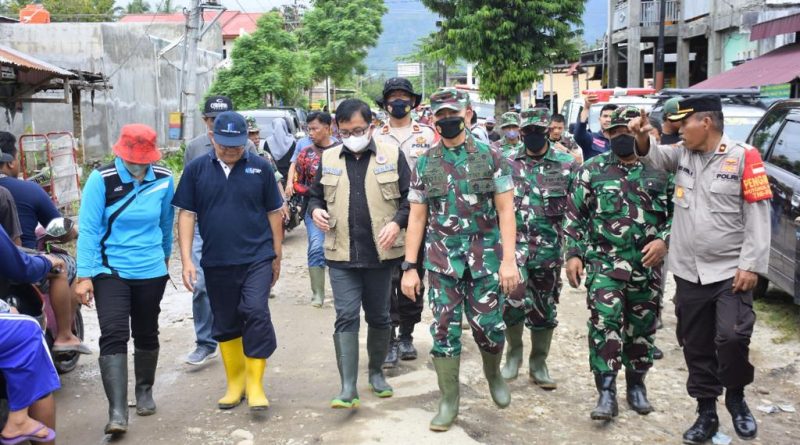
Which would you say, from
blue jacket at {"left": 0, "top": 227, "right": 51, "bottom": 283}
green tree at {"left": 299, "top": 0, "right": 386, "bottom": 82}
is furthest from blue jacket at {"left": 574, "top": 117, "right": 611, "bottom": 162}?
green tree at {"left": 299, "top": 0, "right": 386, "bottom": 82}

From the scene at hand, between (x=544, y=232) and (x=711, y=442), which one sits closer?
(x=711, y=442)

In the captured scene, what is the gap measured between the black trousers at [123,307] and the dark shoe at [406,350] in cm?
200

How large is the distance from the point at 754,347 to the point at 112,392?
5.30 m

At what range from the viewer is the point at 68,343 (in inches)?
226

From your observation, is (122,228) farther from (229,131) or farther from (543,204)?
(543,204)

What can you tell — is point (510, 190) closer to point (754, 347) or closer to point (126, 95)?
point (754, 347)

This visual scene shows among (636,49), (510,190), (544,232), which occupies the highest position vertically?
(636,49)

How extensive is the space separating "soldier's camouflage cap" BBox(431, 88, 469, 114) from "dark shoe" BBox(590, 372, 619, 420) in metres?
1.90

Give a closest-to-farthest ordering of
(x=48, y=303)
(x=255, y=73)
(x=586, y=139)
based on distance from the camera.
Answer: (x=48, y=303) < (x=586, y=139) < (x=255, y=73)

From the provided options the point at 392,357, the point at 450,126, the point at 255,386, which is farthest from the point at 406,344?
the point at 450,126

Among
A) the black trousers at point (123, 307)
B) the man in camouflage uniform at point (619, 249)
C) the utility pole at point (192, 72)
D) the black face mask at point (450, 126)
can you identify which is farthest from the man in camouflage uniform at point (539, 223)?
the utility pole at point (192, 72)

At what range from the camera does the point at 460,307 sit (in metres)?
4.79

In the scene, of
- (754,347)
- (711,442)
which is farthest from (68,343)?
(754,347)

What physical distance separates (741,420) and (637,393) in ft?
2.34
